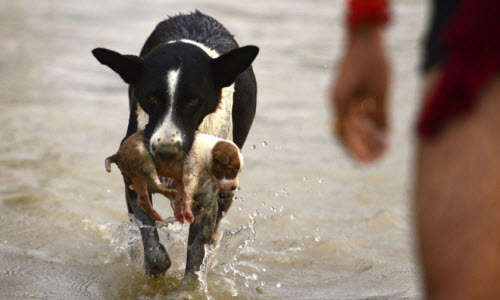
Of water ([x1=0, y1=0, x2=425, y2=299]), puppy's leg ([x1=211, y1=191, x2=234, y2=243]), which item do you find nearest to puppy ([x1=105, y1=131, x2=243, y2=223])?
water ([x1=0, y1=0, x2=425, y2=299])

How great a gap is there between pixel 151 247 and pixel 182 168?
708mm

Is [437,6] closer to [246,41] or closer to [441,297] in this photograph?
[441,297]

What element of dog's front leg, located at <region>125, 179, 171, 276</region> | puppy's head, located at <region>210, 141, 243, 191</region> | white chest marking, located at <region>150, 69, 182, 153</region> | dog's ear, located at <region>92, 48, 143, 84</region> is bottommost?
dog's front leg, located at <region>125, 179, 171, 276</region>

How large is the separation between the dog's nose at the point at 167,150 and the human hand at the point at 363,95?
7.67 feet

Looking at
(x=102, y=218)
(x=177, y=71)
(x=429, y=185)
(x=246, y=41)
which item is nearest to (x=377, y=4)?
(x=429, y=185)

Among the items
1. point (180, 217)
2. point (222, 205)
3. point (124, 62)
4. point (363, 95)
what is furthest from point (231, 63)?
point (363, 95)

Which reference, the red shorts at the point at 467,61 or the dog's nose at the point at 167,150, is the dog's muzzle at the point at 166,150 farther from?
the red shorts at the point at 467,61

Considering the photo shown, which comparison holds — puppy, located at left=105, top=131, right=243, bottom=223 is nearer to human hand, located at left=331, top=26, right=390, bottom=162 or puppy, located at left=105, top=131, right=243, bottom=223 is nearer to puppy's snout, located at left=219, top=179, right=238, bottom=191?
puppy's snout, located at left=219, top=179, right=238, bottom=191

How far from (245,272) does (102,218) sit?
1.39 meters

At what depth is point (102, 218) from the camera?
6.33 m

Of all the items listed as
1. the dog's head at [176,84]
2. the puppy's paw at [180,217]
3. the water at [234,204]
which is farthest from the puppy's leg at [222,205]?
the puppy's paw at [180,217]

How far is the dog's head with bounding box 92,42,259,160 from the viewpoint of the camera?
4.45m

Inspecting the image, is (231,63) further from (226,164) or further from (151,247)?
(151,247)

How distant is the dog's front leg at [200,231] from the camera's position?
496 cm
